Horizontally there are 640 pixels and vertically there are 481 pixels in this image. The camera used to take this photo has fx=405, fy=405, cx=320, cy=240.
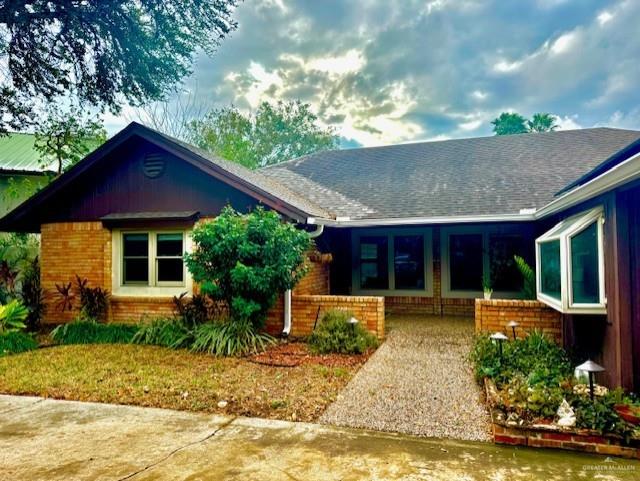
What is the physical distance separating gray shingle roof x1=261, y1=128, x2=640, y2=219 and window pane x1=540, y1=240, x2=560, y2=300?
2.53m

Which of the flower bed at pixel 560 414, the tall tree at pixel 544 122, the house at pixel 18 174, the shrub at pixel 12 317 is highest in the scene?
the tall tree at pixel 544 122

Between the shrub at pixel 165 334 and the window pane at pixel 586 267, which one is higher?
the window pane at pixel 586 267

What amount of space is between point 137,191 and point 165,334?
10.9ft

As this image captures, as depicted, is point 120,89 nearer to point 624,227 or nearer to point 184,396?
point 184,396

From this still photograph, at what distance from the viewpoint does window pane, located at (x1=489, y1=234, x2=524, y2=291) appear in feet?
32.3

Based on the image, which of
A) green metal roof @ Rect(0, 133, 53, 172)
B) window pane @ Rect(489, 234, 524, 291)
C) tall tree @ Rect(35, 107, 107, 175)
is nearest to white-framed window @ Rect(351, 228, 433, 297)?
window pane @ Rect(489, 234, 524, 291)

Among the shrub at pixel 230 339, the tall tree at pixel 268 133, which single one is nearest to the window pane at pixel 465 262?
the shrub at pixel 230 339

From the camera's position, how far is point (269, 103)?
34.0 m

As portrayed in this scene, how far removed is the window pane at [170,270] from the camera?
875 centimetres

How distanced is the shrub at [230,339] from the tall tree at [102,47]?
545 centimetres

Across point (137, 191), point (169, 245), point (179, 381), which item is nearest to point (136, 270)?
point (169, 245)

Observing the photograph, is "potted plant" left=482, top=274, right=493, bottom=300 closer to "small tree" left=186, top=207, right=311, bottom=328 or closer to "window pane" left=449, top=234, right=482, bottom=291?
"window pane" left=449, top=234, right=482, bottom=291

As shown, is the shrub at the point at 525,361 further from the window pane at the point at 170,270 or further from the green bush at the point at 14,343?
the green bush at the point at 14,343

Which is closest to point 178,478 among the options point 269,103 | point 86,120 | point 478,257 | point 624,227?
point 624,227
